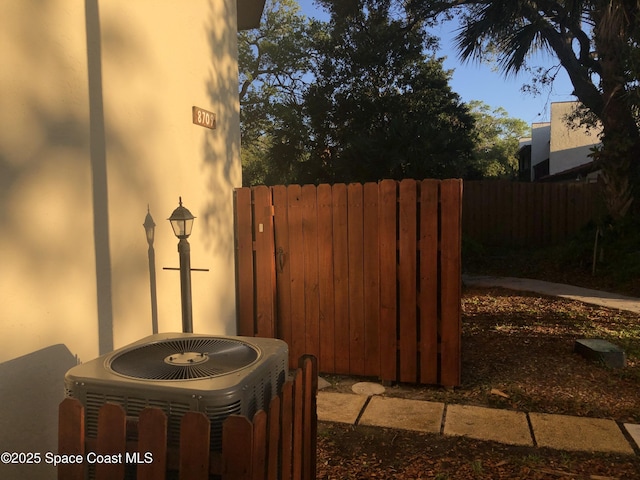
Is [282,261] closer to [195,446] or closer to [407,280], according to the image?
[407,280]

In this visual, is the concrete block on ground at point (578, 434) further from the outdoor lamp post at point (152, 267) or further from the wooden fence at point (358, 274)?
the outdoor lamp post at point (152, 267)

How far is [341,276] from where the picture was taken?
459 cm

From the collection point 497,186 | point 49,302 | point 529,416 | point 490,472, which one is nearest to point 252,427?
point 49,302

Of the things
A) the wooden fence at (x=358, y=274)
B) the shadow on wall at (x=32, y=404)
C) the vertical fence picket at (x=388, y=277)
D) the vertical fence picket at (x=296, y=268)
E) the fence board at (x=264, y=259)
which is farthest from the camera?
the fence board at (x=264, y=259)

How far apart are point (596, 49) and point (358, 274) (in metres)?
10.4

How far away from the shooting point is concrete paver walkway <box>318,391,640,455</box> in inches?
130

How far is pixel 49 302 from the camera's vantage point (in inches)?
101

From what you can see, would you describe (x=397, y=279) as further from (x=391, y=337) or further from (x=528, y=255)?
(x=528, y=255)

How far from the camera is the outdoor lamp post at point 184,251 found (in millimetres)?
3248

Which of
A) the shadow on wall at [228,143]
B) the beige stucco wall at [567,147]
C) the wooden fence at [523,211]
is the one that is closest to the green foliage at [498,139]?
the beige stucco wall at [567,147]

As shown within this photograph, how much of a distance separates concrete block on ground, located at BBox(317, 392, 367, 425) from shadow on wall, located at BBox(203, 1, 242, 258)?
1.69 m

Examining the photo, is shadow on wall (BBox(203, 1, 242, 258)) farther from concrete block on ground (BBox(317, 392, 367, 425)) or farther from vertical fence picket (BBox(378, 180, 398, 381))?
concrete block on ground (BBox(317, 392, 367, 425))

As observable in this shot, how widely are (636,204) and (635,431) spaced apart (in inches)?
356

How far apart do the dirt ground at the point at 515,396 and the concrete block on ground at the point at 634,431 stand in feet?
0.33
